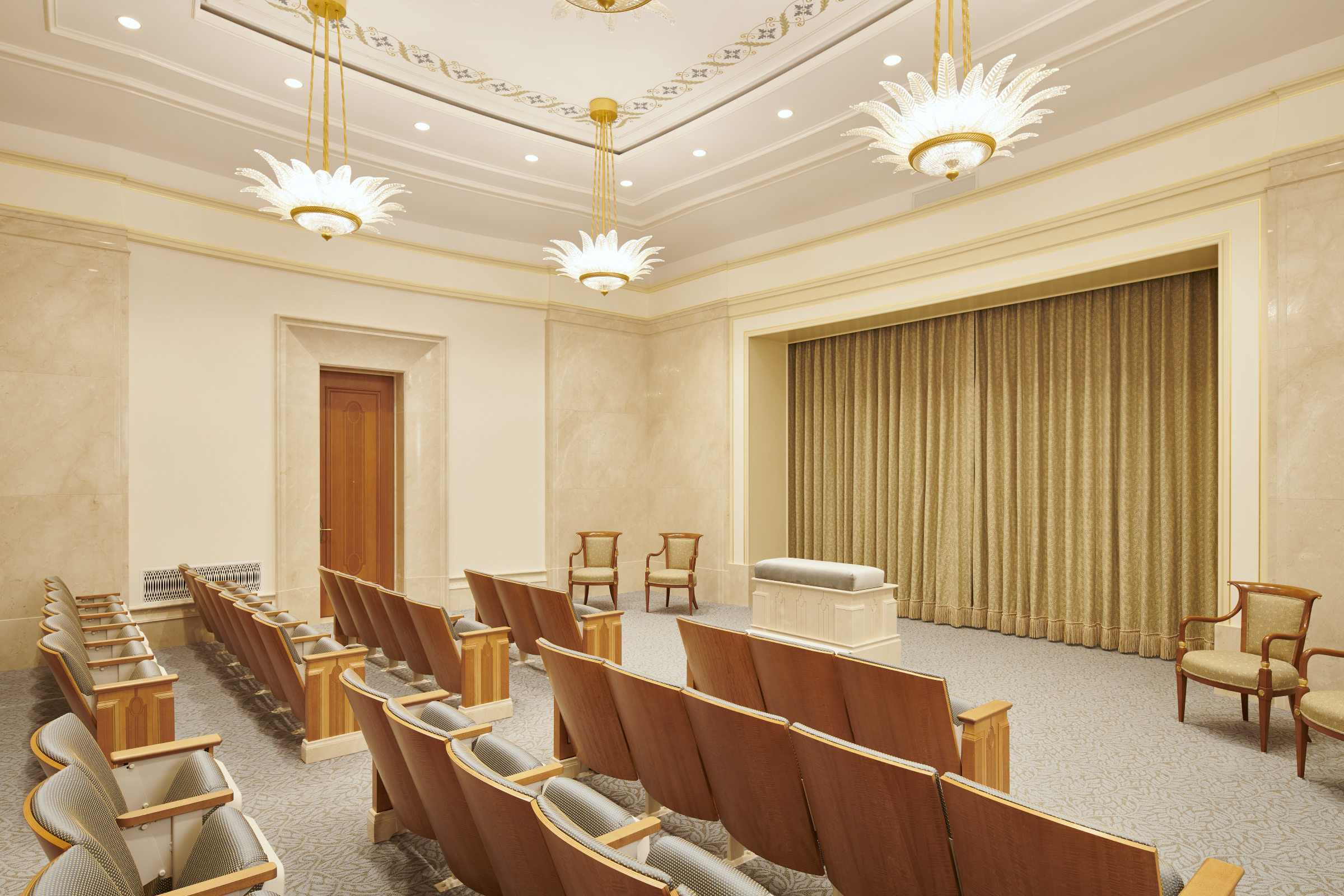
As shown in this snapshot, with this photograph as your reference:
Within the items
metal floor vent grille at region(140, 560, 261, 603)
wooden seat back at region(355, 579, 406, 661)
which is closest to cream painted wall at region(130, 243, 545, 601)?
metal floor vent grille at region(140, 560, 261, 603)

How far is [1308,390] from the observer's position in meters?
4.17

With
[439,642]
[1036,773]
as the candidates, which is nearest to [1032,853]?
[1036,773]

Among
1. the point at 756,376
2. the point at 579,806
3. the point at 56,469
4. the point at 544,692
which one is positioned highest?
the point at 756,376

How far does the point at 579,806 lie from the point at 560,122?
209 inches

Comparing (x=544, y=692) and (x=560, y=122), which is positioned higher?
(x=560, y=122)

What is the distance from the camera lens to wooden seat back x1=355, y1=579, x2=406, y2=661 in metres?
4.37

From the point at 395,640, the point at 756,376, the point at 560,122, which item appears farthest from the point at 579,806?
the point at 756,376

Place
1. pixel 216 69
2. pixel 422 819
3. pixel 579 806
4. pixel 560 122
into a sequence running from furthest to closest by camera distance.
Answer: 1. pixel 560 122
2. pixel 216 69
3. pixel 422 819
4. pixel 579 806

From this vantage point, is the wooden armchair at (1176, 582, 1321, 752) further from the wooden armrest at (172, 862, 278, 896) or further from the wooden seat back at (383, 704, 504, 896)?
the wooden armrest at (172, 862, 278, 896)

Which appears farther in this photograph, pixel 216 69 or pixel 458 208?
pixel 458 208

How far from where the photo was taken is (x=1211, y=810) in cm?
291

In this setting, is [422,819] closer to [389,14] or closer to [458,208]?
[389,14]

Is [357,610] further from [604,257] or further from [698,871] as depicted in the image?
[698,871]

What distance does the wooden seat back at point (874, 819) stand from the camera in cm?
158
